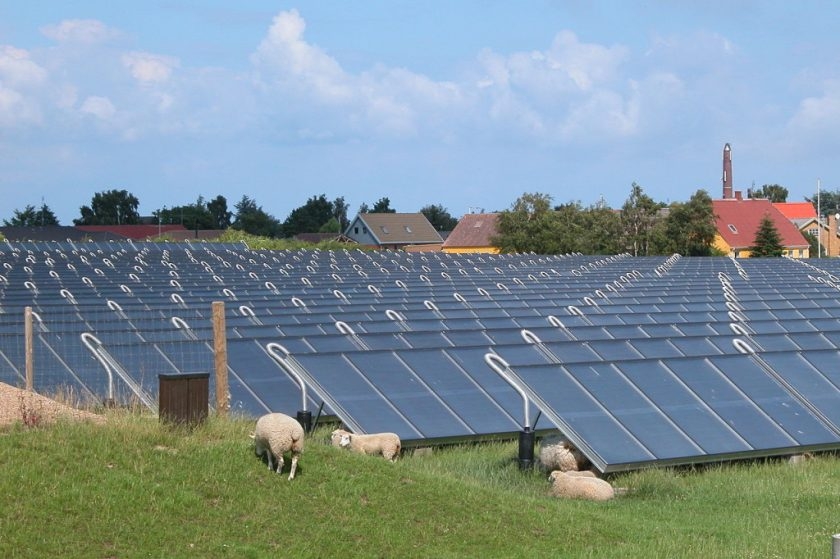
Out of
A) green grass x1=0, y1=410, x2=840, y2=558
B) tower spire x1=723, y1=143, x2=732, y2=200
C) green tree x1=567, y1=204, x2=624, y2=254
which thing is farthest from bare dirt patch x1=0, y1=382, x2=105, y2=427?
tower spire x1=723, y1=143, x2=732, y2=200

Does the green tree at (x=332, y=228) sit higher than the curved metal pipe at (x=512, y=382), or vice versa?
the green tree at (x=332, y=228)

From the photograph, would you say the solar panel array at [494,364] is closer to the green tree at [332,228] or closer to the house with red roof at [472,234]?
the house with red roof at [472,234]

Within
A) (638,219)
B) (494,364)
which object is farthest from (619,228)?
(494,364)

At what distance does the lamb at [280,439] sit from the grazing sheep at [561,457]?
12.2 feet

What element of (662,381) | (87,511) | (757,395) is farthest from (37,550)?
(757,395)

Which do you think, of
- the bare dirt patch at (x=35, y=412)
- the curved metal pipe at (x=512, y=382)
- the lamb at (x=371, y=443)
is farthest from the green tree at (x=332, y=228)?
the lamb at (x=371, y=443)

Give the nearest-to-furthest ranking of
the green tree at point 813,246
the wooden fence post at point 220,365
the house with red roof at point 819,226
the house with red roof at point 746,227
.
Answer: the wooden fence post at point 220,365 → the house with red roof at point 746,227 → the house with red roof at point 819,226 → the green tree at point 813,246

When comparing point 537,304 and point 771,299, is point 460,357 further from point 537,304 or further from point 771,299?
point 771,299

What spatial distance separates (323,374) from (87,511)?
646 centimetres

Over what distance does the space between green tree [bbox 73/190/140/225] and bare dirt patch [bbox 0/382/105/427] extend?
181105 mm

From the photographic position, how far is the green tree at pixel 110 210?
625 feet

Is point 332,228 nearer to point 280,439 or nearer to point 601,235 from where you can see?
point 601,235

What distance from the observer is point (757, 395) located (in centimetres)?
1590

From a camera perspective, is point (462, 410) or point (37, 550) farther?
point (462, 410)
